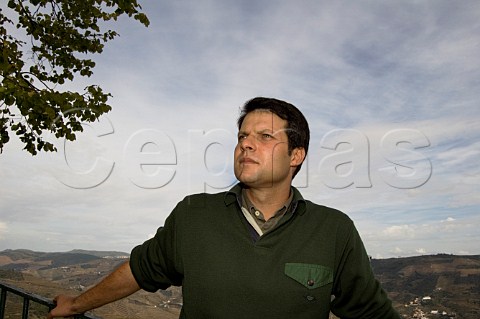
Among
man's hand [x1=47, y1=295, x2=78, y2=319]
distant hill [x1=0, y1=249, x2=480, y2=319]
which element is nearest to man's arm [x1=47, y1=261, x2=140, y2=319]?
man's hand [x1=47, y1=295, x2=78, y2=319]

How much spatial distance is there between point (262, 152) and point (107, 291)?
1354mm

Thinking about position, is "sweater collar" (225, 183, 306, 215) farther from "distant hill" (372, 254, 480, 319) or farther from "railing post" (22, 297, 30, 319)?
"distant hill" (372, 254, 480, 319)

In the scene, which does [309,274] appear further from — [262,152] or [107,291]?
[107,291]

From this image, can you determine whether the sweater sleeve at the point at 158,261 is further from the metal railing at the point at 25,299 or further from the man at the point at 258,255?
the metal railing at the point at 25,299

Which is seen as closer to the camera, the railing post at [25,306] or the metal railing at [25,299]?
the metal railing at [25,299]

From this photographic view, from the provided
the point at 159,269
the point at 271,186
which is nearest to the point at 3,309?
the point at 159,269

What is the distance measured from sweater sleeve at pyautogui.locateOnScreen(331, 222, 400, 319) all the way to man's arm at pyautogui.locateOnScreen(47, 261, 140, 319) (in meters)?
1.28

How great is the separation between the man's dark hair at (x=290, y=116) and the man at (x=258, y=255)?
36 mm

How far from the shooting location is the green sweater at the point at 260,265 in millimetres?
2223

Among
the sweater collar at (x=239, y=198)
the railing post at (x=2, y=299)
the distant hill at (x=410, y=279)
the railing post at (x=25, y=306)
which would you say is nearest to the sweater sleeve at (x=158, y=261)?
the sweater collar at (x=239, y=198)

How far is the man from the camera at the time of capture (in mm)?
2234

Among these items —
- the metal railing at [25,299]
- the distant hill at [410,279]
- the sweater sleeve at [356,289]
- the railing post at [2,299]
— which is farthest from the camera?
the distant hill at [410,279]

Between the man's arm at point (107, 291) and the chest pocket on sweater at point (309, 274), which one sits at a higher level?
the chest pocket on sweater at point (309, 274)

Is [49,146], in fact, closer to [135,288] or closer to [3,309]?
[3,309]
